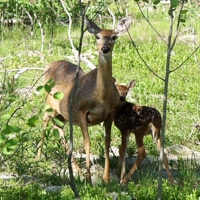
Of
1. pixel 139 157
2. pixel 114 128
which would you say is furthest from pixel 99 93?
pixel 114 128

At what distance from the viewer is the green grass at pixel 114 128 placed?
6.54m

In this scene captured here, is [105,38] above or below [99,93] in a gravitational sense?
above

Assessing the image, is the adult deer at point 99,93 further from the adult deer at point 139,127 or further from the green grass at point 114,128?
the green grass at point 114,128

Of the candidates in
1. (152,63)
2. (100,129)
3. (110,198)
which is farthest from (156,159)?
(152,63)

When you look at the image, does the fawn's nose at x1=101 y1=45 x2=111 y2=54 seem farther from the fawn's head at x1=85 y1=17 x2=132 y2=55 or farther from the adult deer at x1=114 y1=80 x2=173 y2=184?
the adult deer at x1=114 y1=80 x2=173 y2=184

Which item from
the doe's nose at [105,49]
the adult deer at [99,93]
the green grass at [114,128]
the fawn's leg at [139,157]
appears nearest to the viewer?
the green grass at [114,128]

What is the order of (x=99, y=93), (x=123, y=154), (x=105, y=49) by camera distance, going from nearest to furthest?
(x=105, y=49), (x=99, y=93), (x=123, y=154)

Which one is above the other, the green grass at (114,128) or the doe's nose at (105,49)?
the doe's nose at (105,49)

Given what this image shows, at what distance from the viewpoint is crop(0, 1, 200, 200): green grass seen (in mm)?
6539

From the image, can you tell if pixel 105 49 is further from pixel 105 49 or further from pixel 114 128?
pixel 114 128

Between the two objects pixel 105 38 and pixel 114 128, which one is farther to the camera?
pixel 114 128

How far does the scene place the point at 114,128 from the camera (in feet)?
33.1

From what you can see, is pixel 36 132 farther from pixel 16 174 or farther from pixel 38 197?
pixel 38 197

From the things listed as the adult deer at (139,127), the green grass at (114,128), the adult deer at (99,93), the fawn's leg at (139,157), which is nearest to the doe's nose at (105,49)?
the adult deer at (99,93)
